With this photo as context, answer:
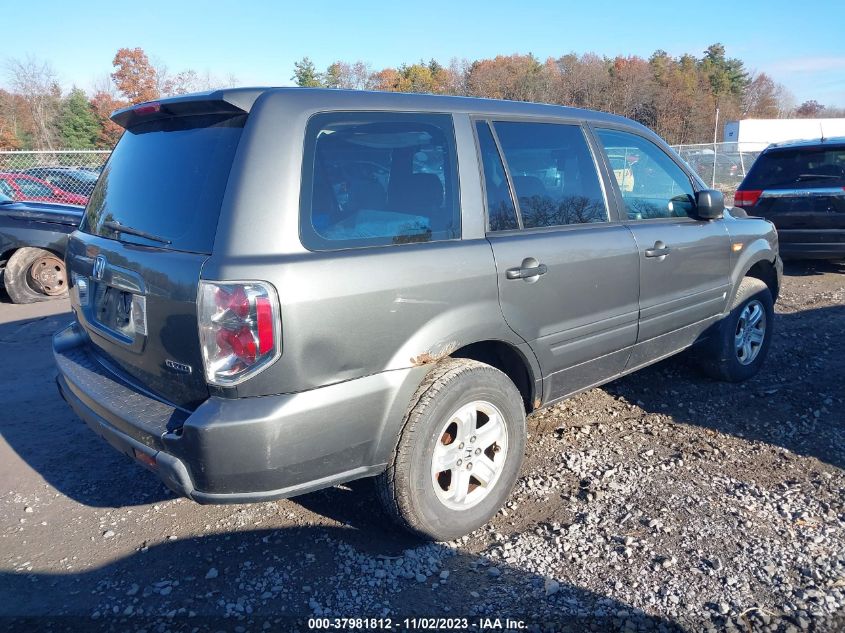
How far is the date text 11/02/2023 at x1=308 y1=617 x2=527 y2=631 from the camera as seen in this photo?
241cm

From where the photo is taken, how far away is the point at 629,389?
4.80 m

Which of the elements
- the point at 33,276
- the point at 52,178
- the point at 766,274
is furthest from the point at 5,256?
the point at 766,274

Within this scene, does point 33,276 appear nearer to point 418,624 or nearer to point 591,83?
point 418,624

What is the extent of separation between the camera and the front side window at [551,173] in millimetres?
3246

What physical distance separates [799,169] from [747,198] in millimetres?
698

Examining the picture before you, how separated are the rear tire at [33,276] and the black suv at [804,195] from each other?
9.20m

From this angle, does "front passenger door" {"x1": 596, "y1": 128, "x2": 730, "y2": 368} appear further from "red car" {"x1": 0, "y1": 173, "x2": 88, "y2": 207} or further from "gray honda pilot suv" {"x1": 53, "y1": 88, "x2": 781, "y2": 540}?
"red car" {"x1": 0, "y1": 173, "x2": 88, "y2": 207}

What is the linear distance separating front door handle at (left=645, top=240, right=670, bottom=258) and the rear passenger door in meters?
0.14

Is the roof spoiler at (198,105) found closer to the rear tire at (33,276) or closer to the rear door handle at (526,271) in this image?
the rear door handle at (526,271)

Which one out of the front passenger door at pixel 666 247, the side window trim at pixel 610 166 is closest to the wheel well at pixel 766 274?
the front passenger door at pixel 666 247

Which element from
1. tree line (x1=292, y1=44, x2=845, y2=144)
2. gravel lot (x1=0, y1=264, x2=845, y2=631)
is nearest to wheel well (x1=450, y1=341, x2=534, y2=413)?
gravel lot (x1=0, y1=264, x2=845, y2=631)

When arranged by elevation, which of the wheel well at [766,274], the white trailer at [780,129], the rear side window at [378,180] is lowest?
the wheel well at [766,274]

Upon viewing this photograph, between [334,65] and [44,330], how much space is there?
1925 inches

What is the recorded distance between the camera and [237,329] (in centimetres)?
226
